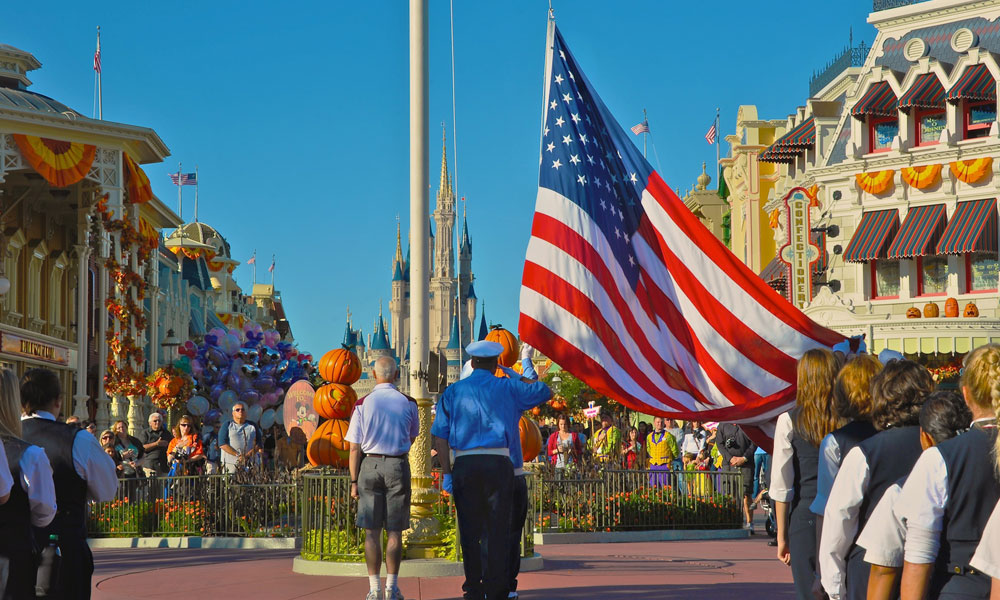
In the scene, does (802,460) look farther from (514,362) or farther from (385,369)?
(514,362)

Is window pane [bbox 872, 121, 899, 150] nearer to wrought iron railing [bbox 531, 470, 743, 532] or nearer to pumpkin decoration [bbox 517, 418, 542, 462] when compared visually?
wrought iron railing [bbox 531, 470, 743, 532]

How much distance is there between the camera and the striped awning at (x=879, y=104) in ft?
116

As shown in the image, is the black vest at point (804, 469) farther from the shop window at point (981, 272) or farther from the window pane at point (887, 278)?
the window pane at point (887, 278)

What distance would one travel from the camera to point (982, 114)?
1355 inches

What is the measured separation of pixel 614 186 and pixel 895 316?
25717 mm

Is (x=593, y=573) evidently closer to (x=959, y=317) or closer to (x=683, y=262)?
(x=683, y=262)

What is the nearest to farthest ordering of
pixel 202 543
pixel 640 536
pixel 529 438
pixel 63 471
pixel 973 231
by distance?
pixel 63 471
pixel 529 438
pixel 202 543
pixel 640 536
pixel 973 231

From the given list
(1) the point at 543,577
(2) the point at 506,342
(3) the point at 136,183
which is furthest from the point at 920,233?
(1) the point at 543,577

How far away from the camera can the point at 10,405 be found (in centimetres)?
583

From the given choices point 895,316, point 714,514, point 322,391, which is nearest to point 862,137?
point 895,316

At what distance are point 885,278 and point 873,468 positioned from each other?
106ft

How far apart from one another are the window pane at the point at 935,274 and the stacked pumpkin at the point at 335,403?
23.2 metres

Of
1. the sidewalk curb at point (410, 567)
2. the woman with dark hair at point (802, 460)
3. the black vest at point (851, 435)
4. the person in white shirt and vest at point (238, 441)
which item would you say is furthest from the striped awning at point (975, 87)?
the black vest at point (851, 435)

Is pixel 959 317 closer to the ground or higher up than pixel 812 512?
higher up
